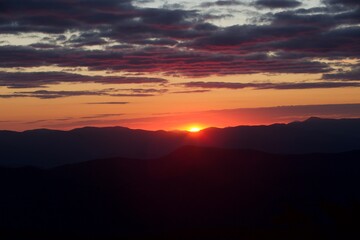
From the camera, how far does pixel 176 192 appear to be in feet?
323

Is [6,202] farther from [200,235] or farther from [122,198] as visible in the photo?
[200,235]

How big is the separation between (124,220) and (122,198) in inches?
325

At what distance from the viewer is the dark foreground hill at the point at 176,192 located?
84.3 metres

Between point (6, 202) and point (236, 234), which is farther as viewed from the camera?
point (6, 202)

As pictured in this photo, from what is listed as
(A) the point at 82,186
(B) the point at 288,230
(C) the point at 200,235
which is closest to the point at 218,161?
(A) the point at 82,186

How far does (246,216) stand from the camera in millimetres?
86500

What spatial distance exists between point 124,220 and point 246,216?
17.0 metres

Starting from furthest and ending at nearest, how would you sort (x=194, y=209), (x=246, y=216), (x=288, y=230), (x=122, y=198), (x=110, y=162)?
(x=110, y=162) < (x=122, y=198) < (x=194, y=209) < (x=246, y=216) < (x=288, y=230)

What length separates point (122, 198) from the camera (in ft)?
323

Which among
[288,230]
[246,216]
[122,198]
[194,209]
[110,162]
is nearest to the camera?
[288,230]

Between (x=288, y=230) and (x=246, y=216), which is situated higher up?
(x=288, y=230)

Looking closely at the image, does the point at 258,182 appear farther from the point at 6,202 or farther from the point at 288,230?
the point at 288,230

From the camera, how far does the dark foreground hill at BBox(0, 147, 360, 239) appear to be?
8431 centimetres

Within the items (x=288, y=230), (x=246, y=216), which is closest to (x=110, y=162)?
(x=246, y=216)
